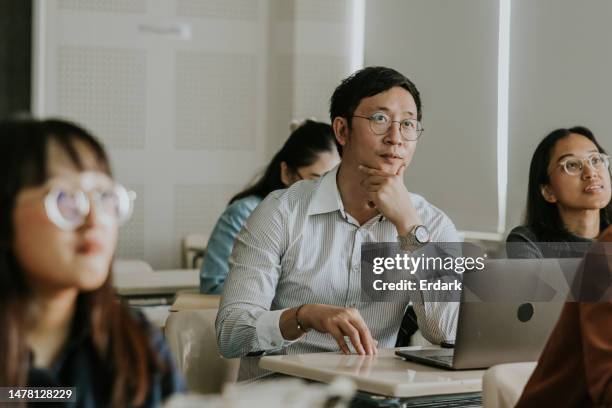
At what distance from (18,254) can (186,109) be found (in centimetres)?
557

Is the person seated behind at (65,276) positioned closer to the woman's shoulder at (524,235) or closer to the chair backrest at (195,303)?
the chair backrest at (195,303)

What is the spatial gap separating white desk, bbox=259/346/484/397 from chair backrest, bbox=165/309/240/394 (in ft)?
1.09

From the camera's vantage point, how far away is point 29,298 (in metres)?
1.18

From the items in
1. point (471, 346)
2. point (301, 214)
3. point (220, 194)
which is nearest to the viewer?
point (471, 346)

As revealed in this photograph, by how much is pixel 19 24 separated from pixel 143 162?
121 centimetres

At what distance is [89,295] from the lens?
4.01 ft

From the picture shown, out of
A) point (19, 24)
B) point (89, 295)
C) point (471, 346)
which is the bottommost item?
point (471, 346)

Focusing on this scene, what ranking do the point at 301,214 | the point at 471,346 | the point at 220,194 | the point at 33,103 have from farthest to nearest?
1. the point at 220,194
2. the point at 33,103
3. the point at 301,214
4. the point at 471,346

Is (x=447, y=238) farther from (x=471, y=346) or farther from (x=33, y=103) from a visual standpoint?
(x=33, y=103)

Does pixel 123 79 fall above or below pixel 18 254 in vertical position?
above

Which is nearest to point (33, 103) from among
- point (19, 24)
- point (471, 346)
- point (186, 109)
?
point (19, 24)

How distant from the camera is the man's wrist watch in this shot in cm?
286

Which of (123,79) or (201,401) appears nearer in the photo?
(201,401)

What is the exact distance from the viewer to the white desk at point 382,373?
2.07 metres
